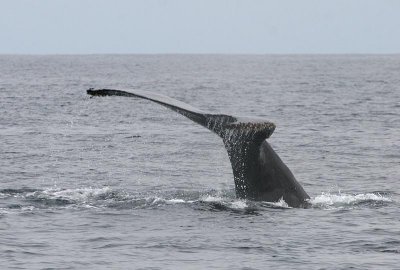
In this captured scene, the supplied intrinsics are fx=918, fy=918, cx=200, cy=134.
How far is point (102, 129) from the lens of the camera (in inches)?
1380

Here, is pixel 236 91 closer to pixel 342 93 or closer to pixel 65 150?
pixel 342 93

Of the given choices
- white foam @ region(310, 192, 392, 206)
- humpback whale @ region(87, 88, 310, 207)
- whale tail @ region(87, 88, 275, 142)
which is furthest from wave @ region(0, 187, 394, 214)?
whale tail @ region(87, 88, 275, 142)

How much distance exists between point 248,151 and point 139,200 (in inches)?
155

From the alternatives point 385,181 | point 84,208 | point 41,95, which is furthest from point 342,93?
point 84,208

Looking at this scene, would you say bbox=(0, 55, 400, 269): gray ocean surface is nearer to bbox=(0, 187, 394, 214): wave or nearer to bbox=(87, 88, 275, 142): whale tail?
bbox=(0, 187, 394, 214): wave

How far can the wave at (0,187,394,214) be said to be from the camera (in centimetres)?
1623

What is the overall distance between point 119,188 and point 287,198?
212 inches

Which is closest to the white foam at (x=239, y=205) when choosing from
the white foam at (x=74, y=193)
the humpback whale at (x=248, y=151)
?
the humpback whale at (x=248, y=151)

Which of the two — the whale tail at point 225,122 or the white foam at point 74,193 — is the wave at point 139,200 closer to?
the white foam at point 74,193

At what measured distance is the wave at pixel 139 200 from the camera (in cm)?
1623

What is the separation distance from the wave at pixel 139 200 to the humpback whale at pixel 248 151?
640mm

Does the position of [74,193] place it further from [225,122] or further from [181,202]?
[225,122]

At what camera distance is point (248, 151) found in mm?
13547

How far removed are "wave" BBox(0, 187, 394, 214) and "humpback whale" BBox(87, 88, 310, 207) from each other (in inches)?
25.2
